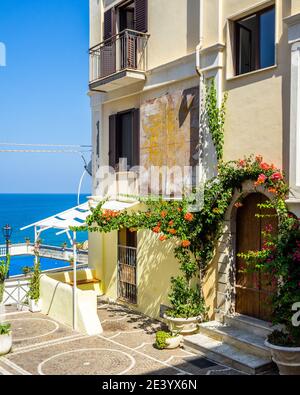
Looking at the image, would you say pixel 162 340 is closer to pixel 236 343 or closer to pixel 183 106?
pixel 236 343

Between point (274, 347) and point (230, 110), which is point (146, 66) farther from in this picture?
point (274, 347)

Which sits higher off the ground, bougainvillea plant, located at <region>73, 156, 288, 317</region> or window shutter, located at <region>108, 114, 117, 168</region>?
window shutter, located at <region>108, 114, 117, 168</region>

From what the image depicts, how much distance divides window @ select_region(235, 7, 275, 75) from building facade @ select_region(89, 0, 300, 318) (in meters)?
0.02

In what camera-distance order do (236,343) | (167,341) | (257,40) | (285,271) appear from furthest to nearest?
(167,341), (257,40), (236,343), (285,271)

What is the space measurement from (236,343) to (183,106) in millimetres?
6450

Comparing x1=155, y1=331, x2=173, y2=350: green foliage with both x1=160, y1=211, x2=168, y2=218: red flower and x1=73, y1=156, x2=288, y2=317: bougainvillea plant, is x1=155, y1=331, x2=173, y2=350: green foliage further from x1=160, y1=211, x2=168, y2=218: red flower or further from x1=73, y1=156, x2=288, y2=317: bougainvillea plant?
x1=160, y1=211, x2=168, y2=218: red flower

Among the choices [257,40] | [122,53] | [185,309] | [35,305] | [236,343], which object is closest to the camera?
[236,343]

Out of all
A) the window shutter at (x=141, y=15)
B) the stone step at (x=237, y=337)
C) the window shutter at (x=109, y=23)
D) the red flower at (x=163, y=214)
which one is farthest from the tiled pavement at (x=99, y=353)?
the window shutter at (x=109, y=23)

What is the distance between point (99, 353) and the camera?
10641 mm

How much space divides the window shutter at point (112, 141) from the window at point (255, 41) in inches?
229

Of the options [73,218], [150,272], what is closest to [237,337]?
[150,272]

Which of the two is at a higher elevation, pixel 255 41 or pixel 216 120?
pixel 255 41

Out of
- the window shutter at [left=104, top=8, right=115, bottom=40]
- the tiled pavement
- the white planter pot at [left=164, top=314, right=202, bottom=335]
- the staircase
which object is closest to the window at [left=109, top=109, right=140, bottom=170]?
the window shutter at [left=104, top=8, right=115, bottom=40]

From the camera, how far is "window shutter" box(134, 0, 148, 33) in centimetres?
1396
